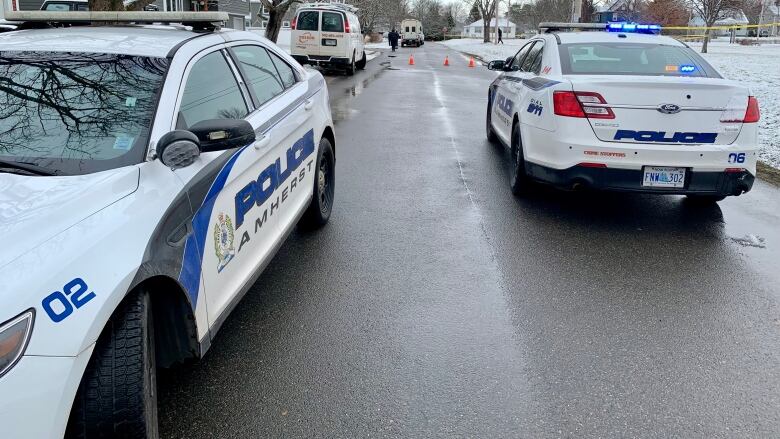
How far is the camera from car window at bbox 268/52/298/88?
16.3ft

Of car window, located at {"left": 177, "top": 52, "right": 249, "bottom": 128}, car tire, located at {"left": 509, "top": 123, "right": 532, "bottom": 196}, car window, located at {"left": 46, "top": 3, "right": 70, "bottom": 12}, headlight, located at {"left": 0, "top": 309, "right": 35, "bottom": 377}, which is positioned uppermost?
car window, located at {"left": 46, "top": 3, "right": 70, "bottom": 12}

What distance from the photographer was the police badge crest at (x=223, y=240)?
315 centimetres

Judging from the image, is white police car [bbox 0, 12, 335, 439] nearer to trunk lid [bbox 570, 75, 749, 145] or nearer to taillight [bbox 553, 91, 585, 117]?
taillight [bbox 553, 91, 585, 117]

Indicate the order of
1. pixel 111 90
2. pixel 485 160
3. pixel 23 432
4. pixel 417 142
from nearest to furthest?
pixel 23 432, pixel 111 90, pixel 485 160, pixel 417 142

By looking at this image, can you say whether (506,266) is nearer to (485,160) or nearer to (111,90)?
(111,90)

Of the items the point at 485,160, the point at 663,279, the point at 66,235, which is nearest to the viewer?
the point at 66,235

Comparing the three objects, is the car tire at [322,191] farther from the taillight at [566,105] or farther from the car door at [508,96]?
the car door at [508,96]

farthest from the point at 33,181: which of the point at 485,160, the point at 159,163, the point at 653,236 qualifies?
Answer: the point at 485,160

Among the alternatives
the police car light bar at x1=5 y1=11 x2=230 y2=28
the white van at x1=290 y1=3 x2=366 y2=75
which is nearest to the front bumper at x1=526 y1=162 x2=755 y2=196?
the police car light bar at x1=5 y1=11 x2=230 y2=28

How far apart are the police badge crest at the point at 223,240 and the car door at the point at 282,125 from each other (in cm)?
42

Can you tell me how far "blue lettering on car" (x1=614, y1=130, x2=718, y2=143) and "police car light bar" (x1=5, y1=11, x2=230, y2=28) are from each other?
331 cm

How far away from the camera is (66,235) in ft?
7.30

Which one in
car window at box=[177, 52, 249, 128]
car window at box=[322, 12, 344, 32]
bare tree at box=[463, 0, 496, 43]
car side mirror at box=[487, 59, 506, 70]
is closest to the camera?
car window at box=[177, 52, 249, 128]

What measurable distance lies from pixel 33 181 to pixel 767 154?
912cm
